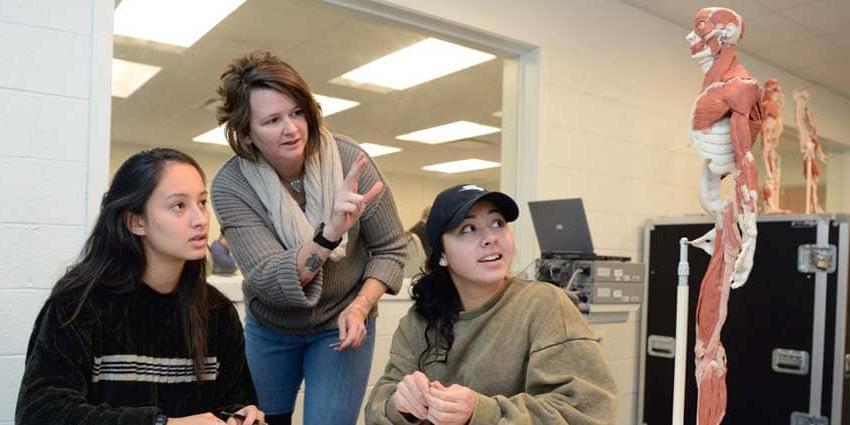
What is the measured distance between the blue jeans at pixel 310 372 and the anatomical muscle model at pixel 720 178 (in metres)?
0.77

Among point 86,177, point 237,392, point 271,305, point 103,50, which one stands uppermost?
point 103,50

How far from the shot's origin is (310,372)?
156 cm

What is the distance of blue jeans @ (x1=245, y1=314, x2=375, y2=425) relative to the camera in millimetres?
1523

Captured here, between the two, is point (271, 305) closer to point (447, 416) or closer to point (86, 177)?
point (447, 416)

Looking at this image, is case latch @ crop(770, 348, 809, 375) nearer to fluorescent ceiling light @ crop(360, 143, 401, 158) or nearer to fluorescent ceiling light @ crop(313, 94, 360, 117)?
fluorescent ceiling light @ crop(360, 143, 401, 158)

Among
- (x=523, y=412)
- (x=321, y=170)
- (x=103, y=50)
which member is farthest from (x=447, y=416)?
(x=103, y=50)

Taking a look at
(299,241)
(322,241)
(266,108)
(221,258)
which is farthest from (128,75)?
(322,241)

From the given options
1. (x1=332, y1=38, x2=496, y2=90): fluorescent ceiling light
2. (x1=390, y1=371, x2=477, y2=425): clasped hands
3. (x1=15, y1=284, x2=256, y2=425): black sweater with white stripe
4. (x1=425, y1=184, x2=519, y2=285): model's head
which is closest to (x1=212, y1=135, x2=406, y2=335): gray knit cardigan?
(x1=15, y1=284, x2=256, y2=425): black sweater with white stripe

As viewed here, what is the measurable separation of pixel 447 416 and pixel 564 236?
5.17 feet

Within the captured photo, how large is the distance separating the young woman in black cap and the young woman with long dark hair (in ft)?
1.23

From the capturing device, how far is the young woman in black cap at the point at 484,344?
1188 millimetres

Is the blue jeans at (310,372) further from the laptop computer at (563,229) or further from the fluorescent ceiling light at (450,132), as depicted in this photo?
the fluorescent ceiling light at (450,132)

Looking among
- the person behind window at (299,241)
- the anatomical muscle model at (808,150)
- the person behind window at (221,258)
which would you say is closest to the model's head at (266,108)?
→ the person behind window at (299,241)

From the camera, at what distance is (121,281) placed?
51.9 inches
